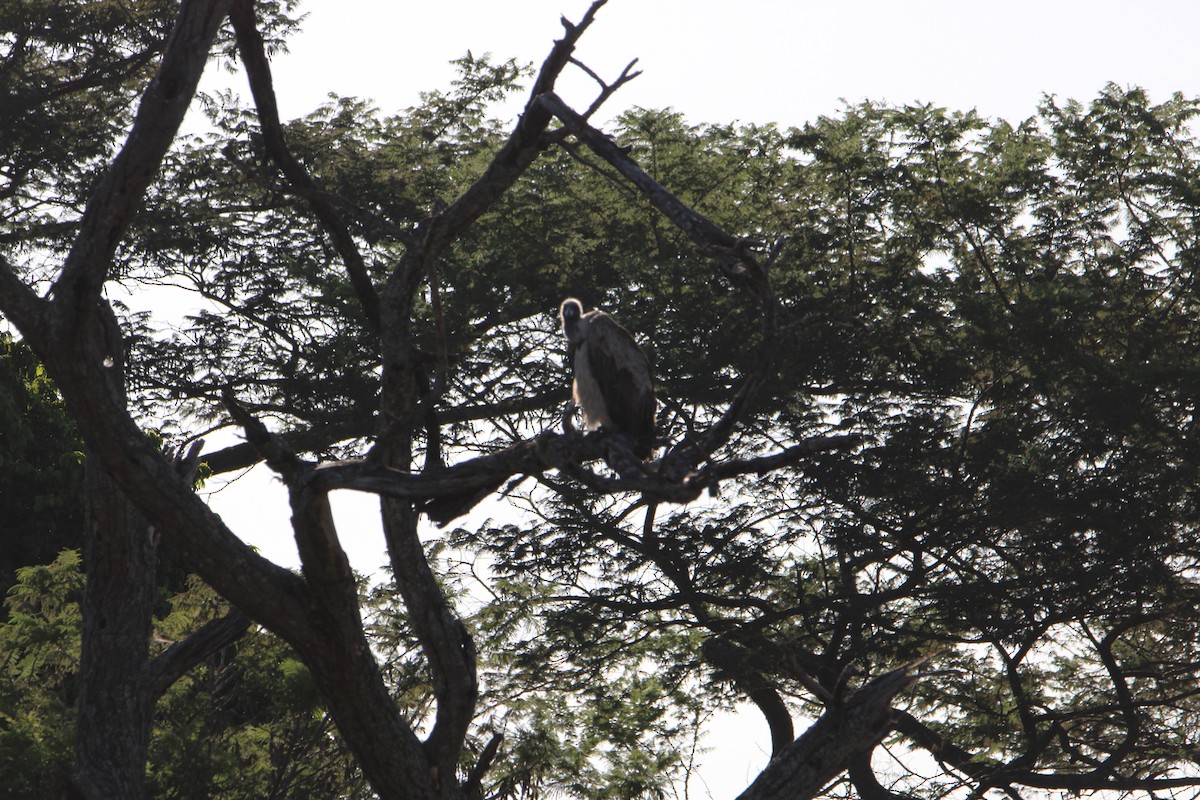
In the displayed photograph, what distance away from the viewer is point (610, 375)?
7777 mm

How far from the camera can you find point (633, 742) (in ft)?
45.6

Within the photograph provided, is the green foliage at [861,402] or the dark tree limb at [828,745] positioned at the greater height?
the green foliage at [861,402]

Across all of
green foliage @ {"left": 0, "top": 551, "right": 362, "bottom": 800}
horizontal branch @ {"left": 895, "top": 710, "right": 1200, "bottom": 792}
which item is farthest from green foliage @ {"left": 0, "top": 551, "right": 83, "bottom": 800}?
horizontal branch @ {"left": 895, "top": 710, "right": 1200, "bottom": 792}

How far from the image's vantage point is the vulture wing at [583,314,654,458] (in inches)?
302

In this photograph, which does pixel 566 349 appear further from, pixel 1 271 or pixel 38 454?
pixel 1 271

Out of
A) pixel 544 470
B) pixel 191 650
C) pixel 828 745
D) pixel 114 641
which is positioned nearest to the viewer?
pixel 544 470

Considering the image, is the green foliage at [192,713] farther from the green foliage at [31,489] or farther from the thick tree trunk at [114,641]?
the green foliage at [31,489]

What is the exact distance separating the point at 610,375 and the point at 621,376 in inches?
3.6

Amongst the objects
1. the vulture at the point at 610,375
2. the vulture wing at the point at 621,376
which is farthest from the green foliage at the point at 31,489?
the vulture wing at the point at 621,376

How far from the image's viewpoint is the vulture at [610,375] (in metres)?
7.68

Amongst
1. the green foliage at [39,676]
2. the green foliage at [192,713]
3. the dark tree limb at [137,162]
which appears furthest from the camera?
the green foliage at [192,713]

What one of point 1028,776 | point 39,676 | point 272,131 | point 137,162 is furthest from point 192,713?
point 1028,776

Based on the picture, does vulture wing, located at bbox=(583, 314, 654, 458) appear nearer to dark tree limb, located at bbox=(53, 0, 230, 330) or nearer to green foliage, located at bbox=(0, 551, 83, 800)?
dark tree limb, located at bbox=(53, 0, 230, 330)

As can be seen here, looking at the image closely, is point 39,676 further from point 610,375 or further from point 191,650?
point 610,375
